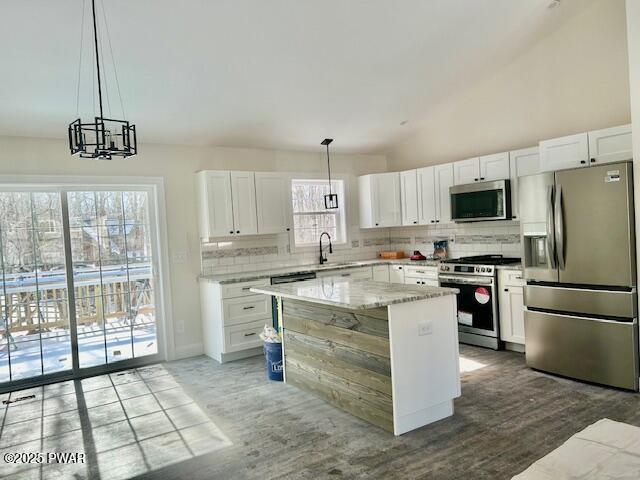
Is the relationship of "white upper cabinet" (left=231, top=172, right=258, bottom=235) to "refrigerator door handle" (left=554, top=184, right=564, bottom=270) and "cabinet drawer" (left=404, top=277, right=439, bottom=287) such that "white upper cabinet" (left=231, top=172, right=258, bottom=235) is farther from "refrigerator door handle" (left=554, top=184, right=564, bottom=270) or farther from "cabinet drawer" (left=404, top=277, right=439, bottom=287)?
"refrigerator door handle" (left=554, top=184, right=564, bottom=270)

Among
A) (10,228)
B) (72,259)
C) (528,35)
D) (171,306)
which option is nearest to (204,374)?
(171,306)

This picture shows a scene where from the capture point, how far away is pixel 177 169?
557 centimetres

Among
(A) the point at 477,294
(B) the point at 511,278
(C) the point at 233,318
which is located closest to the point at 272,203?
(C) the point at 233,318

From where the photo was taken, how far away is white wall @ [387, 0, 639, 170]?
4.68m

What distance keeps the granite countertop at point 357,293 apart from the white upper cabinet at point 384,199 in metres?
2.55

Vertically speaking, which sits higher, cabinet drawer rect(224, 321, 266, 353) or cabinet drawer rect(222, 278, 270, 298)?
cabinet drawer rect(222, 278, 270, 298)

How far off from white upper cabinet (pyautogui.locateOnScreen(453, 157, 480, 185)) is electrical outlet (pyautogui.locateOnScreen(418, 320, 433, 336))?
2813mm

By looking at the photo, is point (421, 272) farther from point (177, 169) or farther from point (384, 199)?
point (177, 169)

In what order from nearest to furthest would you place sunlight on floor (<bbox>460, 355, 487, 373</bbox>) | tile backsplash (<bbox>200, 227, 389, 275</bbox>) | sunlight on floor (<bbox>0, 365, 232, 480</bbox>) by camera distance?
sunlight on floor (<bbox>0, 365, 232, 480</bbox>) < sunlight on floor (<bbox>460, 355, 487, 373</bbox>) < tile backsplash (<bbox>200, 227, 389, 275</bbox>)

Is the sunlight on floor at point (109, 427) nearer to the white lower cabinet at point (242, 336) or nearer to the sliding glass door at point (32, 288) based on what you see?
the sliding glass door at point (32, 288)

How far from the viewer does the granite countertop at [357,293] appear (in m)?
3.15

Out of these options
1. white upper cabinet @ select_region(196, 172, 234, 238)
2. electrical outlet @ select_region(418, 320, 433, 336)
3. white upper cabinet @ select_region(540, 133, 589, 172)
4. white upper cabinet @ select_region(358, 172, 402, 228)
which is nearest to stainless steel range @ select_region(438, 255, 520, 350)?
white upper cabinet @ select_region(540, 133, 589, 172)

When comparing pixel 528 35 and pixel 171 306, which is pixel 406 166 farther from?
pixel 171 306

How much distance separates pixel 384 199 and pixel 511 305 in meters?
2.38
